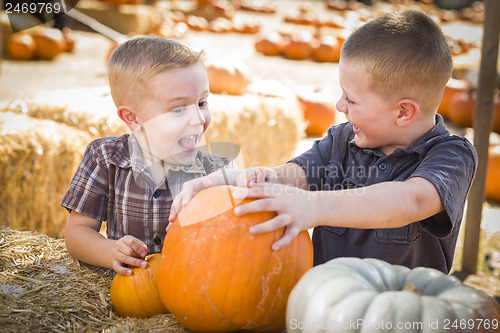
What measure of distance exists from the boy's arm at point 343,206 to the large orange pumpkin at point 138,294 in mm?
458

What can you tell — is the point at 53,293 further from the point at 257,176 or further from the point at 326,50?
the point at 326,50

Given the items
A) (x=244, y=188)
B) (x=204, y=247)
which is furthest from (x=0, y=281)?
(x=244, y=188)

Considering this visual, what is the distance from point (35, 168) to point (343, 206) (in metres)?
2.73

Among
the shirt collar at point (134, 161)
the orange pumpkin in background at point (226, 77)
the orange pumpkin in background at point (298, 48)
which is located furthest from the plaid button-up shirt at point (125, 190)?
the orange pumpkin in background at point (298, 48)

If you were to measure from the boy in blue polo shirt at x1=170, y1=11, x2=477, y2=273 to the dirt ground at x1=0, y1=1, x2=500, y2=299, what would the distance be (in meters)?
1.91

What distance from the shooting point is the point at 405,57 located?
5.56 ft

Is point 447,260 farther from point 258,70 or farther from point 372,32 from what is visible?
point 258,70

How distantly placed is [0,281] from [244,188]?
981 mm

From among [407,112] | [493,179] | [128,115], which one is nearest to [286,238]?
[407,112]

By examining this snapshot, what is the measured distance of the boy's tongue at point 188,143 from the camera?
195 centimetres

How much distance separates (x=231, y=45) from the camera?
38.8ft

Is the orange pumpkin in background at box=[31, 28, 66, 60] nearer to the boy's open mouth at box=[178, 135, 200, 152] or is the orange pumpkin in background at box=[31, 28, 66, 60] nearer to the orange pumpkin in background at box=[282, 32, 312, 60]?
the orange pumpkin in background at box=[282, 32, 312, 60]

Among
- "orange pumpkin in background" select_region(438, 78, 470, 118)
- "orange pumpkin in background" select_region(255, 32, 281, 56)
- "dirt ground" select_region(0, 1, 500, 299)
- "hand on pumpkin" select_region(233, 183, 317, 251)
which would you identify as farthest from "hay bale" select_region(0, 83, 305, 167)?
"orange pumpkin in background" select_region(255, 32, 281, 56)

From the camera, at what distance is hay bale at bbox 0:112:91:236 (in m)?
3.29
